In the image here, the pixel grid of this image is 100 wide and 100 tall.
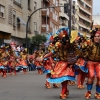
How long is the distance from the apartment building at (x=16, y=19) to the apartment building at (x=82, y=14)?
45.4m

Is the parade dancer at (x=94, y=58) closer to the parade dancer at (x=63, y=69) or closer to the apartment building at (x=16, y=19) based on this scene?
the parade dancer at (x=63, y=69)

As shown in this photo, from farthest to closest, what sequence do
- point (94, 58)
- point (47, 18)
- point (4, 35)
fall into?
1. point (47, 18)
2. point (4, 35)
3. point (94, 58)

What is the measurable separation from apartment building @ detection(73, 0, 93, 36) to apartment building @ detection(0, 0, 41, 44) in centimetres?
4540

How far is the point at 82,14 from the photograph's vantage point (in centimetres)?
10006

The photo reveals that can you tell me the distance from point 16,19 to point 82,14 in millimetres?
64889

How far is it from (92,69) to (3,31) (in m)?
22.0

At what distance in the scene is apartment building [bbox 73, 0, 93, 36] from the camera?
91988 millimetres

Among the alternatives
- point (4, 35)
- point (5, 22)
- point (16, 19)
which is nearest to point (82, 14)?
point (16, 19)

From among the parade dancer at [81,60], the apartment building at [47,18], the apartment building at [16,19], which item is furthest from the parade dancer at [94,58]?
the apartment building at [47,18]

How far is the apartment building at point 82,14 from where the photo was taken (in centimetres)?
9199

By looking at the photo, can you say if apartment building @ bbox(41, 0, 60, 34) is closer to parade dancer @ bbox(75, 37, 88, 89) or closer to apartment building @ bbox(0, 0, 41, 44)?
apartment building @ bbox(0, 0, 41, 44)

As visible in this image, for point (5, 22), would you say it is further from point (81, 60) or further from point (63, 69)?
point (63, 69)

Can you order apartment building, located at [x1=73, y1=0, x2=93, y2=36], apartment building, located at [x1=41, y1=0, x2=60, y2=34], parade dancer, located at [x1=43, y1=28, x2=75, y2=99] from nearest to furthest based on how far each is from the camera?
1. parade dancer, located at [x1=43, y1=28, x2=75, y2=99]
2. apartment building, located at [x1=41, y1=0, x2=60, y2=34]
3. apartment building, located at [x1=73, y1=0, x2=93, y2=36]

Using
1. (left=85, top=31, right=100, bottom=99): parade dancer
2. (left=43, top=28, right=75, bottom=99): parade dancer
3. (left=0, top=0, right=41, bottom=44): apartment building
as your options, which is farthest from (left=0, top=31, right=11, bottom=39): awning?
(left=85, top=31, right=100, bottom=99): parade dancer
